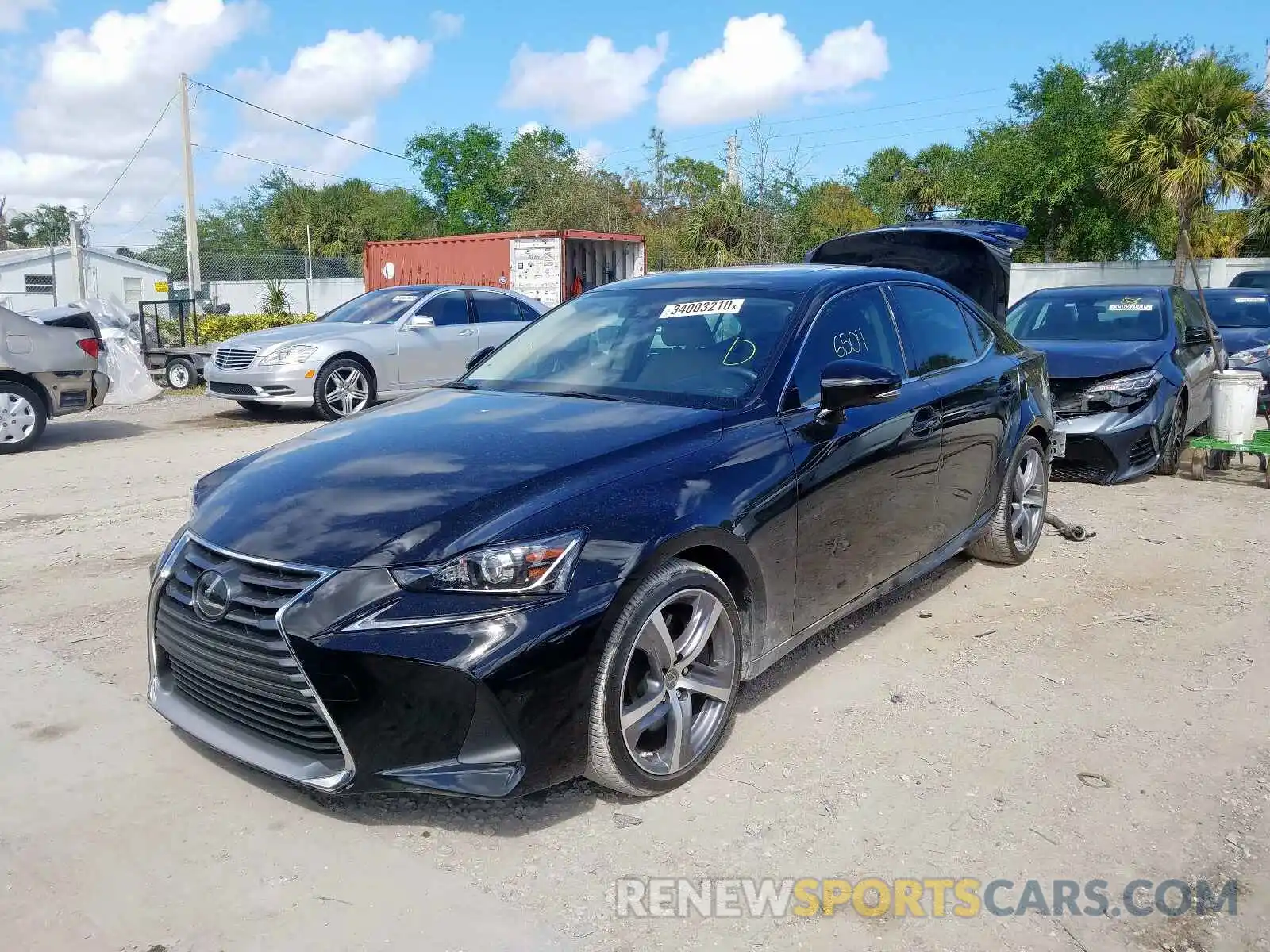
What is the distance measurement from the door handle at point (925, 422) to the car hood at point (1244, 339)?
334 inches

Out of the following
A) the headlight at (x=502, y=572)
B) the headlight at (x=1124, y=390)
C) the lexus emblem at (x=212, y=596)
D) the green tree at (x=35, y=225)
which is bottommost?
the lexus emblem at (x=212, y=596)

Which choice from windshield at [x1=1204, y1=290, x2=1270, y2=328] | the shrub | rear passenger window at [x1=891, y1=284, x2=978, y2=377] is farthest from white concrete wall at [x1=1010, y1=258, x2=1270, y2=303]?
rear passenger window at [x1=891, y1=284, x2=978, y2=377]

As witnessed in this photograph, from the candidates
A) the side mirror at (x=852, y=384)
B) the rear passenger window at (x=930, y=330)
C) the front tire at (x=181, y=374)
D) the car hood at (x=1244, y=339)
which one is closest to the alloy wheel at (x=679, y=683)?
the side mirror at (x=852, y=384)

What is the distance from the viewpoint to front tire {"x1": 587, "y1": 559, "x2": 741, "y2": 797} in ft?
9.69

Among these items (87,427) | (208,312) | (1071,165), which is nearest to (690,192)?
(1071,165)

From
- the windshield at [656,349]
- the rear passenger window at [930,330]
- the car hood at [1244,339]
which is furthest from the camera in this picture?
the car hood at [1244,339]

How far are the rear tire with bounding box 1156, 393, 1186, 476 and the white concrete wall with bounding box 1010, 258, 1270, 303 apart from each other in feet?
47.5

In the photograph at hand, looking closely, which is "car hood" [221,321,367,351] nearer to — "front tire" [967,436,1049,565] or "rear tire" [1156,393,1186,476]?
"front tire" [967,436,1049,565]

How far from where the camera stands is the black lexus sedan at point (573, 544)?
2.74m

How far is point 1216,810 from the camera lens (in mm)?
3186

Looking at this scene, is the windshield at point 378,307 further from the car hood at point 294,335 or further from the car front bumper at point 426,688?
the car front bumper at point 426,688

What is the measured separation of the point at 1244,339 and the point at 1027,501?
755 cm

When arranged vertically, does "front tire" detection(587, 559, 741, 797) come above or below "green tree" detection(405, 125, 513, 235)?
below

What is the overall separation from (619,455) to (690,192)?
36.7 meters
